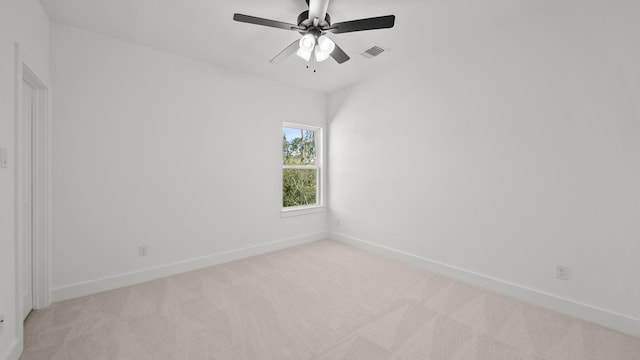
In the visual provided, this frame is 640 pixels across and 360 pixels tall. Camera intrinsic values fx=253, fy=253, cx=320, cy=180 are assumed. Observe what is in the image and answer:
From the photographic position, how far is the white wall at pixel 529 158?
198cm

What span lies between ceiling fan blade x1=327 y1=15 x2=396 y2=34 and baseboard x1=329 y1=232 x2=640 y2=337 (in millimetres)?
2654

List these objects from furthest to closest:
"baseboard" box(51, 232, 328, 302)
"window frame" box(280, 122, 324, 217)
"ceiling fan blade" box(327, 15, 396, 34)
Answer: "window frame" box(280, 122, 324, 217) < "baseboard" box(51, 232, 328, 302) < "ceiling fan blade" box(327, 15, 396, 34)

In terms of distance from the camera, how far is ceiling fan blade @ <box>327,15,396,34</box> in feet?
6.17

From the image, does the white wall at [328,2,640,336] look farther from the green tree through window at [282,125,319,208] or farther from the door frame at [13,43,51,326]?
the door frame at [13,43,51,326]

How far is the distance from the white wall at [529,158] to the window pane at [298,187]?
1416mm

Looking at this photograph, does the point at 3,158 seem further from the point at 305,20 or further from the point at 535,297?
the point at 535,297

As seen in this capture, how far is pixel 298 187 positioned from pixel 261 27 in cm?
253

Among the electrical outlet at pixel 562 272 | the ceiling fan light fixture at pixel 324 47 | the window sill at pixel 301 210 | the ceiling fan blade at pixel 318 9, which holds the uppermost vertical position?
the ceiling fan blade at pixel 318 9

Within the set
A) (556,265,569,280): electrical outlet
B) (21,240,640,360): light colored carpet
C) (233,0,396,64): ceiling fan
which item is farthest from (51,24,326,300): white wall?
(556,265,569,280): electrical outlet

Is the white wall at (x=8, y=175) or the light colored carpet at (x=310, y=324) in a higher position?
the white wall at (x=8, y=175)

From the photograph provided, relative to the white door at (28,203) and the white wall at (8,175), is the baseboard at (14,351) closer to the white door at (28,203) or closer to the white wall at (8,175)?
the white wall at (8,175)

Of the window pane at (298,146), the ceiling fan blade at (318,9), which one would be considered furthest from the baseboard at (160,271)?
the ceiling fan blade at (318,9)

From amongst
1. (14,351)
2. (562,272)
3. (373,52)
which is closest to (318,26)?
(373,52)

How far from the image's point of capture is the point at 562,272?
224 cm
